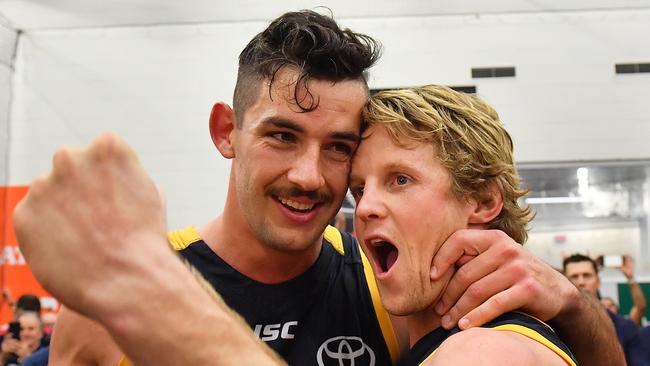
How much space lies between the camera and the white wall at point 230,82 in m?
7.21

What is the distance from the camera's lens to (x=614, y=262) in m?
6.78

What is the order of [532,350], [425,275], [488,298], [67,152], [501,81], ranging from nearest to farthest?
[67,152], [532,350], [488,298], [425,275], [501,81]

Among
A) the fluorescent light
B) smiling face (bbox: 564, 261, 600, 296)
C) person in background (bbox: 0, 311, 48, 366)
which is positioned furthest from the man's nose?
the fluorescent light

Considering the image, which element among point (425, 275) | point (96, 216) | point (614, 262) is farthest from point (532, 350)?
point (614, 262)

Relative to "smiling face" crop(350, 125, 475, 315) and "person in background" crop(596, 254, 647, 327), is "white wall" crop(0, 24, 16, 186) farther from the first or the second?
"person in background" crop(596, 254, 647, 327)

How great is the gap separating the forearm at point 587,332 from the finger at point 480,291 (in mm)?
293

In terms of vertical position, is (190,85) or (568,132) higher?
(190,85)

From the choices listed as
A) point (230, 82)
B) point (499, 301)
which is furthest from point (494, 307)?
point (230, 82)

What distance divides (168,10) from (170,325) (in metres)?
7.39

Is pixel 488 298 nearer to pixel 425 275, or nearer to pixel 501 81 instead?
pixel 425 275

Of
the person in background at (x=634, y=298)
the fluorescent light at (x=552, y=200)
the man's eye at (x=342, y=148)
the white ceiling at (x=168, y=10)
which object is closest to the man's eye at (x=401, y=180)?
the man's eye at (x=342, y=148)

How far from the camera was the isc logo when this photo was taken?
1.89 m

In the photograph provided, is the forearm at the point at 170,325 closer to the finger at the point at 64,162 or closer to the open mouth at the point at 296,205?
the finger at the point at 64,162

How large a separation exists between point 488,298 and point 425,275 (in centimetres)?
20
